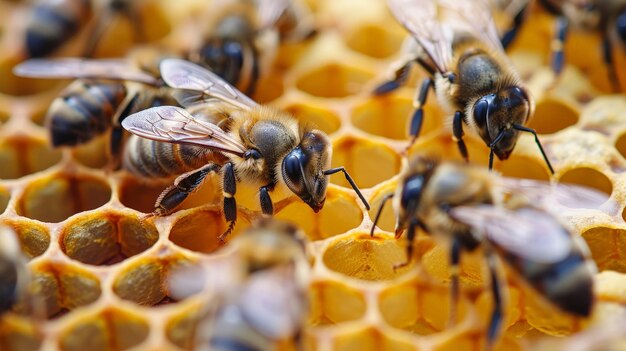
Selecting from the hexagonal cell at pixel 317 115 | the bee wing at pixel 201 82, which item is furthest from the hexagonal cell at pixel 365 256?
the hexagonal cell at pixel 317 115

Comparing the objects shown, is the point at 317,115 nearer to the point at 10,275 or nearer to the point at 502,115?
the point at 502,115

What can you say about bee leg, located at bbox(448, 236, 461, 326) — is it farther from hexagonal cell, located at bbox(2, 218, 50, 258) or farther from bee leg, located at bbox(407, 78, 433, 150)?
hexagonal cell, located at bbox(2, 218, 50, 258)

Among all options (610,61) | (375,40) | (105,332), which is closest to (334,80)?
(375,40)

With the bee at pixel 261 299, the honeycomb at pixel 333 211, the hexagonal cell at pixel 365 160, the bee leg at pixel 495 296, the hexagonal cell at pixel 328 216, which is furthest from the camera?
the hexagonal cell at pixel 365 160

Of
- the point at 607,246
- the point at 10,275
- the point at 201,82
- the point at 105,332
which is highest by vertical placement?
the point at 201,82

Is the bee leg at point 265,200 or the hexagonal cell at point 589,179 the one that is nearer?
the bee leg at point 265,200

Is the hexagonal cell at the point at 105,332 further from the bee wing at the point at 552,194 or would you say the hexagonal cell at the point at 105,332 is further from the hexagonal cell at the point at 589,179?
the hexagonal cell at the point at 589,179

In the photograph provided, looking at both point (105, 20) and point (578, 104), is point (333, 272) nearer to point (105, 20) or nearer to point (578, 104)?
point (578, 104)
